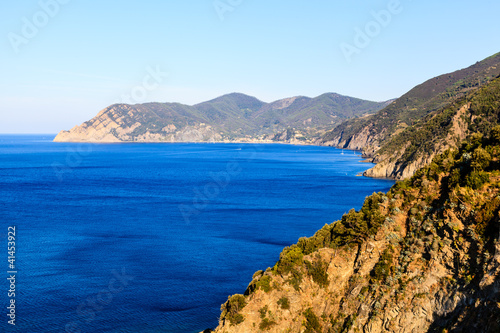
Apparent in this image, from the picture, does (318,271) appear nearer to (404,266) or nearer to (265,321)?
(265,321)

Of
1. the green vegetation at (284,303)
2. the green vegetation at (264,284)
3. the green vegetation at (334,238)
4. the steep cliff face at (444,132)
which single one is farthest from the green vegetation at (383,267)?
the steep cliff face at (444,132)

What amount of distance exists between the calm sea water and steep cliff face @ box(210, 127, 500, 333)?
45.0ft

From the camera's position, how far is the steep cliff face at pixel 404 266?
3119 cm

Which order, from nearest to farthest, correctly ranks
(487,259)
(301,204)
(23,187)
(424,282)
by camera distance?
1. (487,259)
2. (424,282)
3. (301,204)
4. (23,187)

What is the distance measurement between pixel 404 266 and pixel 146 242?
5338cm

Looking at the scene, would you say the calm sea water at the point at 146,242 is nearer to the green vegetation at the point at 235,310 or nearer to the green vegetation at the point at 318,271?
the green vegetation at the point at 235,310

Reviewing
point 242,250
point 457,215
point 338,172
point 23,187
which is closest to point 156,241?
point 242,250

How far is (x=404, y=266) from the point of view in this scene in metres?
35.0

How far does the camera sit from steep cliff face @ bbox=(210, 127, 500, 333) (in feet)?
102

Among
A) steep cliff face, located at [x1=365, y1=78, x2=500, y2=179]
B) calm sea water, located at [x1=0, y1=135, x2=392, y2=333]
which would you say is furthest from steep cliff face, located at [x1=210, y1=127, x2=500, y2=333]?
steep cliff face, located at [x1=365, y1=78, x2=500, y2=179]

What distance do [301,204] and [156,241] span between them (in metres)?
48.3

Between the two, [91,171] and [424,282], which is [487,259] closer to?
[424,282]

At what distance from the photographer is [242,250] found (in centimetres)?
7281

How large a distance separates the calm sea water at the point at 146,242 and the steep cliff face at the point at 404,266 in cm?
1371
